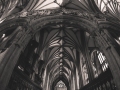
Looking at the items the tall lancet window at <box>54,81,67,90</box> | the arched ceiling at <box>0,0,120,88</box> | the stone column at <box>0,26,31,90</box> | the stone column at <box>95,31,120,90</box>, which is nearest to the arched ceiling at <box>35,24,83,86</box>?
the arched ceiling at <box>0,0,120,88</box>

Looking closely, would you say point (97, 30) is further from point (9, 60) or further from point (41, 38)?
point (41, 38)

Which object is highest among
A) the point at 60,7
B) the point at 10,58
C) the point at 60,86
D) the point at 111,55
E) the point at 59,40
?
the point at 59,40

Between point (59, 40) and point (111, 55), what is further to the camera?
point (59, 40)

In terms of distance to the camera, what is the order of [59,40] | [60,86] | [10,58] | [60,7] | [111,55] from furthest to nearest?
[60,86] → [59,40] → [60,7] → [111,55] → [10,58]

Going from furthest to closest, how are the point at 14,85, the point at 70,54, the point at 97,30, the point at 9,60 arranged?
the point at 70,54 → the point at 97,30 → the point at 14,85 → the point at 9,60

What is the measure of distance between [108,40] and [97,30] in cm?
147

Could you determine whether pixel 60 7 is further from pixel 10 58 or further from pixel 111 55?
pixel 10 58

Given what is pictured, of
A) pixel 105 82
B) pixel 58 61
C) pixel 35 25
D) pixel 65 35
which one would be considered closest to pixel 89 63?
pixel 105 82

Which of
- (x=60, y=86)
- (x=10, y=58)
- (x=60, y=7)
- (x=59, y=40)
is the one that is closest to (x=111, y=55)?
(x=10, y=58)

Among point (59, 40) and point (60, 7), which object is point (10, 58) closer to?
point (60, 7)

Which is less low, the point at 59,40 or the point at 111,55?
the point at 59,40

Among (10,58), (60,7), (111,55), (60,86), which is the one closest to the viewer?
(10,58)

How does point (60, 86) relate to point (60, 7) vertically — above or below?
below

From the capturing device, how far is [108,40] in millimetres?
7426
